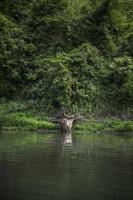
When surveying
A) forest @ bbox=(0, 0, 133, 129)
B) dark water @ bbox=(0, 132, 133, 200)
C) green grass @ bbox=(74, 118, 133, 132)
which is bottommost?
dark water @ bbox=(0, 132, 133, 200)

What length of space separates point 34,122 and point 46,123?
102 centimetres

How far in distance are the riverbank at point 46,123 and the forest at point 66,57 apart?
51.5 inches

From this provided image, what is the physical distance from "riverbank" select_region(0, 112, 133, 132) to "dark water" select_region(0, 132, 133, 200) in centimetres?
1186

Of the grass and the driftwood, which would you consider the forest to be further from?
the driftwood

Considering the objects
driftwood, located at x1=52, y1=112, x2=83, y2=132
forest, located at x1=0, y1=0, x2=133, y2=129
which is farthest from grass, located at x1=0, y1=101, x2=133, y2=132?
driftwood, located at x1=52, y1=112, x2=83, y2=132

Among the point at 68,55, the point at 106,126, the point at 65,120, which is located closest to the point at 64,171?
the point at 65,120

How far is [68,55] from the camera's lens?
161ft

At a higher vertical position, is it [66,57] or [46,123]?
[66,57]

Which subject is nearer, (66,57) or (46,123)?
(46,123)

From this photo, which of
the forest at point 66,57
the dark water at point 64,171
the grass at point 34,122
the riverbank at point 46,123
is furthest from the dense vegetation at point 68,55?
the dark water at point 64,171

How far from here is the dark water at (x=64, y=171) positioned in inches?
573

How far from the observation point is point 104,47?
5241 cm

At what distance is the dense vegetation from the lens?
1843 inches

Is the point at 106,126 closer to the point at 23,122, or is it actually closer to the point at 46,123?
the point at 46,123
